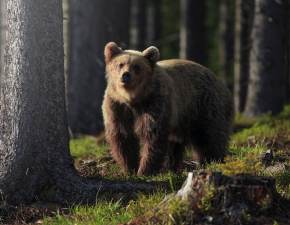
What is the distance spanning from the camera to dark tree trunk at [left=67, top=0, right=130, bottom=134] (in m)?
15.2

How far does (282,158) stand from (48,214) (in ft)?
10.3

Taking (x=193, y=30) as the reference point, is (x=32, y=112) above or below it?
above

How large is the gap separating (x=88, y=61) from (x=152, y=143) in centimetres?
678

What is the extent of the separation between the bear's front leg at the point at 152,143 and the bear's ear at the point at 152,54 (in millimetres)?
764

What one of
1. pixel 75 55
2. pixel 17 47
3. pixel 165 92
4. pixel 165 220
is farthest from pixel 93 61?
pixel 165 220

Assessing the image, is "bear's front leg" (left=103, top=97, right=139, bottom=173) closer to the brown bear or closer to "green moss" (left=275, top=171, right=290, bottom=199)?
the brown bear

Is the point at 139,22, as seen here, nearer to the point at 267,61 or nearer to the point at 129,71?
the point at 267,61

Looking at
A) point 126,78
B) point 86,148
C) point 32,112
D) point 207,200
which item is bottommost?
point 86,148

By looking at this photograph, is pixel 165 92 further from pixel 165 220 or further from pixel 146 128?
pixel 165 220

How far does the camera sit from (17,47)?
757 centimetres

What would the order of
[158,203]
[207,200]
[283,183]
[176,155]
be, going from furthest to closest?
[176,155] → [283,183] → [158,203] → [207,200]

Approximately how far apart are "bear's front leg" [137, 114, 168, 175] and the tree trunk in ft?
3.68

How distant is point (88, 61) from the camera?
50.5ft

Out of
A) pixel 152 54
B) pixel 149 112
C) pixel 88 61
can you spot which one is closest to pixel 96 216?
pixel 149 112
